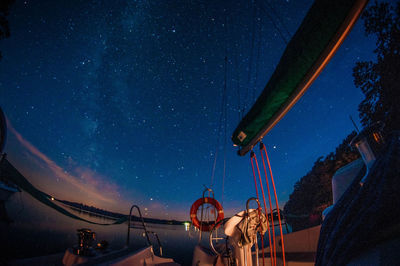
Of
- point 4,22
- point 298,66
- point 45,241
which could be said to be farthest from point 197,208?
point 45,241

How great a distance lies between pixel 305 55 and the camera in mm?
1198

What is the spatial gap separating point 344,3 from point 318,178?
64.0ft

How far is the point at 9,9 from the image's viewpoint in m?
5.93

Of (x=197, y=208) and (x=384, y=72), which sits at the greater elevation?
(x=384, y=72)

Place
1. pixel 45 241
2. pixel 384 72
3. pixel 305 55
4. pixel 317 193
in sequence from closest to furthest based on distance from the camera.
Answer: pixel 305 55 → pixel 384 72 → pixel 317 193 → pixel 45 241

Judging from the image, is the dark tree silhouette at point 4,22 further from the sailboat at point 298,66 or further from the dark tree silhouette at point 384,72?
the dark tree silhouette at point 384,72

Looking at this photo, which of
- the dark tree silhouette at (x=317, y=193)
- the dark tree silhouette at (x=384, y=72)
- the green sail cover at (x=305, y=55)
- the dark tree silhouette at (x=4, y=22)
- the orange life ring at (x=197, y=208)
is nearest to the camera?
the green sail cover at (x=305, y=55)

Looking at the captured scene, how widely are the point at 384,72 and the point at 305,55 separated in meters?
10.1

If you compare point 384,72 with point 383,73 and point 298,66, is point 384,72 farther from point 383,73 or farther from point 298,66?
point 298,66

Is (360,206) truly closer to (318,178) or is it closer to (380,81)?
(380,81)

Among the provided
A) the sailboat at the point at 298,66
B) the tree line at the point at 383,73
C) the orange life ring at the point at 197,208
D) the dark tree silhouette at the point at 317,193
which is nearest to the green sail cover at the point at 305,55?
the sailboat at the point at 298,66

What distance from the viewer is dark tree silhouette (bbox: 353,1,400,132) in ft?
23.9

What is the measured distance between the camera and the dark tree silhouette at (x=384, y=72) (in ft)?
23.9

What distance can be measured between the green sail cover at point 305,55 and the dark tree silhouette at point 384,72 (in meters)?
8.66
